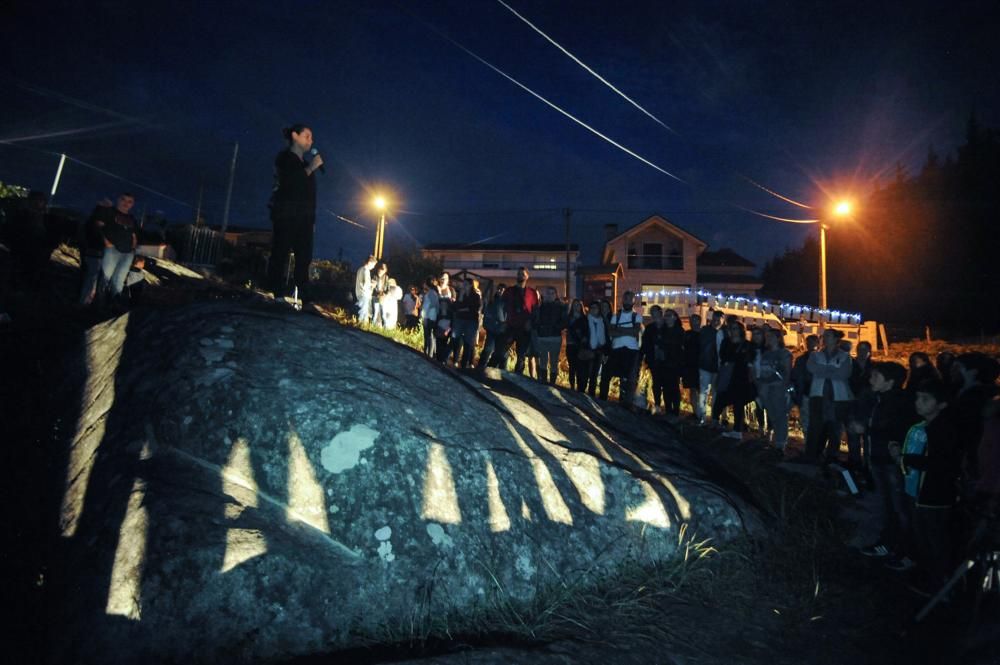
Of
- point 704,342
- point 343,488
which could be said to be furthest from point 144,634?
point 704,342

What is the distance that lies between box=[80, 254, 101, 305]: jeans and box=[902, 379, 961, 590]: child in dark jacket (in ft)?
28.0

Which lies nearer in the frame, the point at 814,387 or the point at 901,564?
the point at 901,564

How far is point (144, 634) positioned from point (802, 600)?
11.8ft

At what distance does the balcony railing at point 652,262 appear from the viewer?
111ft

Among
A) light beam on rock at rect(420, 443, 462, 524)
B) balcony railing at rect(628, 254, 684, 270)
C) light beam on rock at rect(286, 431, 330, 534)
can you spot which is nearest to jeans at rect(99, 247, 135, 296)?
light beam on rock at rect(286, 431, 330, 534)

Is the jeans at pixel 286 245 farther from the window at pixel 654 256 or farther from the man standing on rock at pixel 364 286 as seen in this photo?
the window at pixel 654 256

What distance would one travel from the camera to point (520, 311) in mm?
8094

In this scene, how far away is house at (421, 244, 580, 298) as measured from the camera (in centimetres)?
3984

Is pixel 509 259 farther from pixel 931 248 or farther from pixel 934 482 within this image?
pixel 934 482

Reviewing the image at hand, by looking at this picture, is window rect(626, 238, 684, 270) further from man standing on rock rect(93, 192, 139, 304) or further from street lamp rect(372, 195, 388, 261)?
man standing on rock rect(93, 192, 139, 304)

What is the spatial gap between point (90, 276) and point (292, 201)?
341 centimetres

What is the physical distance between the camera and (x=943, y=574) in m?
3.71

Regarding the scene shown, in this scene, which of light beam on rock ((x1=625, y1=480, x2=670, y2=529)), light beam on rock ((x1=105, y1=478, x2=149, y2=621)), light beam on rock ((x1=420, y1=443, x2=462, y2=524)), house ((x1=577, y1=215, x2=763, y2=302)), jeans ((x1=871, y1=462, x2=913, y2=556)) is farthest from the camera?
house ((x1=577, y1=215, x2=763, y2=302))

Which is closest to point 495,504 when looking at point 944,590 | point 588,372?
point 944,590
